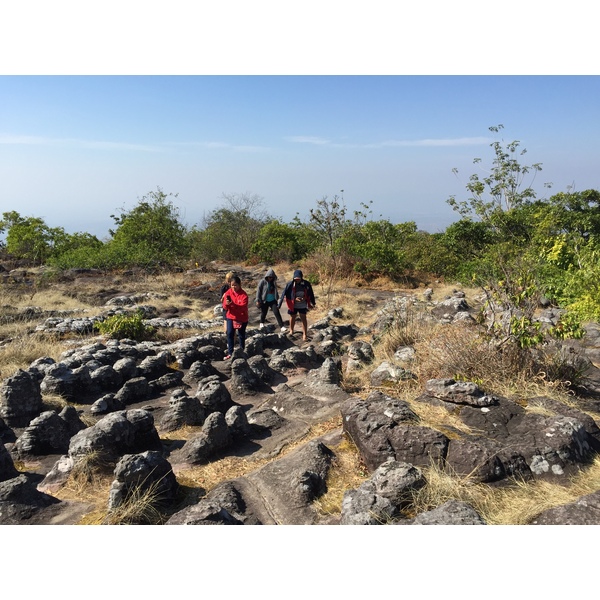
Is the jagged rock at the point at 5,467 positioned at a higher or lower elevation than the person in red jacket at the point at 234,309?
lower

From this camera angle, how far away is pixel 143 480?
4.21 m

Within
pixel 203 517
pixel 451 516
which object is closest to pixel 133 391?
pixel 203 517

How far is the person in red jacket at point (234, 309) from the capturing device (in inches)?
366

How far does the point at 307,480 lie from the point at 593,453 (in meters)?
2.51

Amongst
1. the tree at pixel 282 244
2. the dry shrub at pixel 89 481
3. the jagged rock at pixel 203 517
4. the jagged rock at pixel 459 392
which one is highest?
the tree at pixel 282 244

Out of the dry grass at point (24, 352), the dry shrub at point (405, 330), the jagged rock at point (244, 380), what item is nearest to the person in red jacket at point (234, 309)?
the jagged rock at point (244, 380)

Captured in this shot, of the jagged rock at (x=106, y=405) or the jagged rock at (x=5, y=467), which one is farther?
the jagged rock at (x=106, y=405)

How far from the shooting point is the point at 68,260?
25.3 meters

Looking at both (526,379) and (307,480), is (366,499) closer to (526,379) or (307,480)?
(307,480)

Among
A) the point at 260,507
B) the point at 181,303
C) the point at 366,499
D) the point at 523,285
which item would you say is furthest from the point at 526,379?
the point at 181,303

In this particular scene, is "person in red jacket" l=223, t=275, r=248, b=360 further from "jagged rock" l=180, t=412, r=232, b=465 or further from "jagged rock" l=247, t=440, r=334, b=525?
"jagged rock" l=247, t=440, r=334, b=525

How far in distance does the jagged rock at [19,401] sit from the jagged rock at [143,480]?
3199mm

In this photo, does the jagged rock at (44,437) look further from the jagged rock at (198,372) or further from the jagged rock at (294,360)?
the jagged rock at (294,360)

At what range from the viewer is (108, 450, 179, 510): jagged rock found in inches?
164
